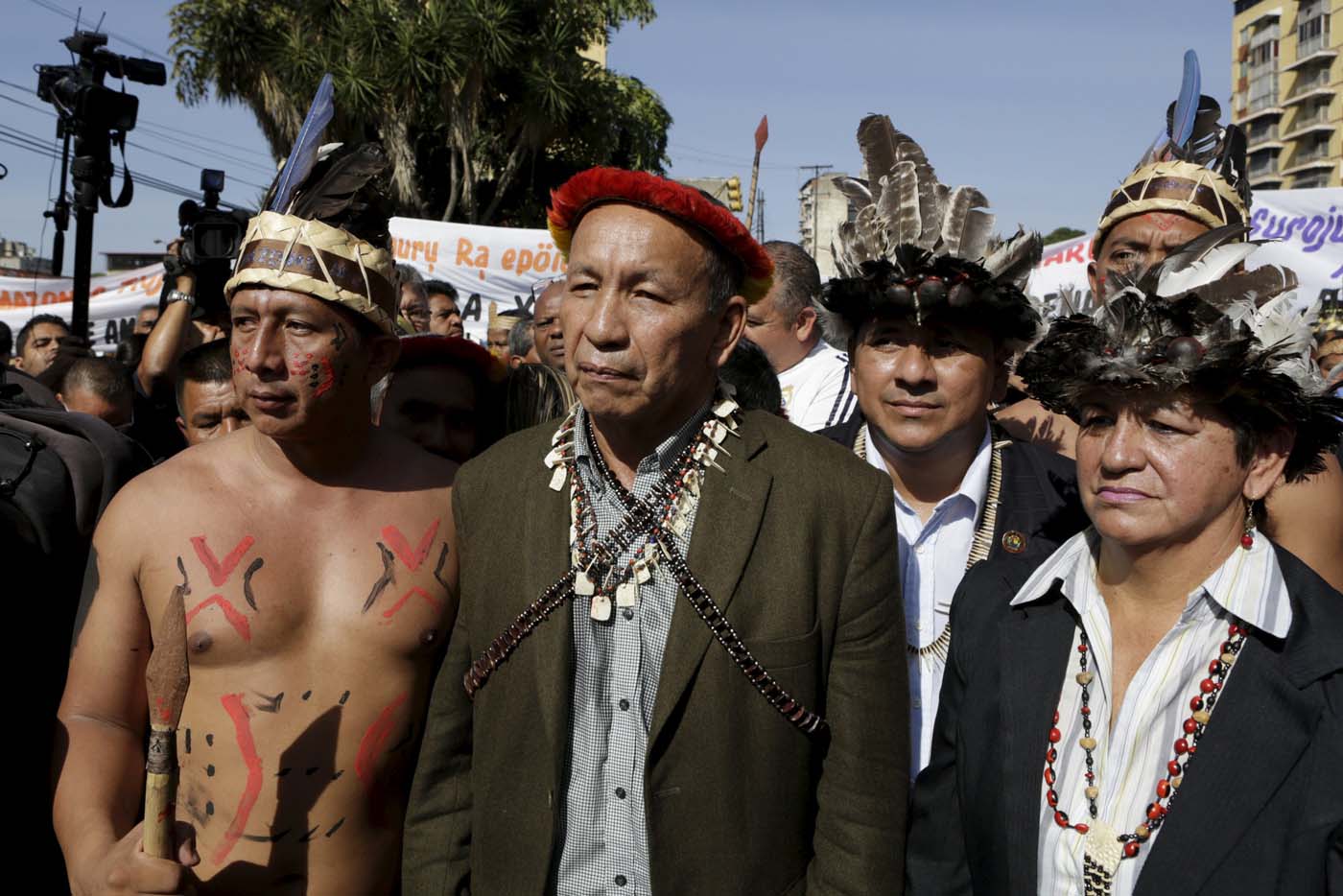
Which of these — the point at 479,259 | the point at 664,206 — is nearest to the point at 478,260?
the point at 479,259

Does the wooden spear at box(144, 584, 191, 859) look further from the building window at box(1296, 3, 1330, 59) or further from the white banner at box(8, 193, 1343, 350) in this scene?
the building window at box(1296, 3, 1330, 59)

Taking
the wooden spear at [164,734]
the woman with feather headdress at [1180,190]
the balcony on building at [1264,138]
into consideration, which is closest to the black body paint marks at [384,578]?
the wooden spear at [164,734]

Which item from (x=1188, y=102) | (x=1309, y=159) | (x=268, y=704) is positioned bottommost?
(x=268, y=704)

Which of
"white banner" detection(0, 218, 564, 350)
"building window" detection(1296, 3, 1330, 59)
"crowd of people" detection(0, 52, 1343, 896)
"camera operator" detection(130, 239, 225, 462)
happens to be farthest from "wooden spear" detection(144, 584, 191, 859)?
"building window" detection(1296, 3, 1330, 59)

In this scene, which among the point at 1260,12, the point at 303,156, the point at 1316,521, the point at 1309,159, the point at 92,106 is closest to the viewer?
the point at 1316,521

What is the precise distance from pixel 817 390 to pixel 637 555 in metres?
3.24

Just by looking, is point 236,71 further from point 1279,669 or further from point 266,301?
point 1279,669

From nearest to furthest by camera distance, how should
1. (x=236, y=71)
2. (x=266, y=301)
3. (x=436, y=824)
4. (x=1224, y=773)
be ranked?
(x=1224, y=773) < (x=436, y=824) < (x=266, y=301) < (x=236, y=71)

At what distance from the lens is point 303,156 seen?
2.82 m

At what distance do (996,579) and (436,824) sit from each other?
→ 1.27m

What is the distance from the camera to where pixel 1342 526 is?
269 cm

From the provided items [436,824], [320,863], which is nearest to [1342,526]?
[436,824]

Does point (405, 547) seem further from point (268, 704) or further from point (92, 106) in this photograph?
point (92, 106)

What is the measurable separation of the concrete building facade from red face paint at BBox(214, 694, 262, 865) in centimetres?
7688
